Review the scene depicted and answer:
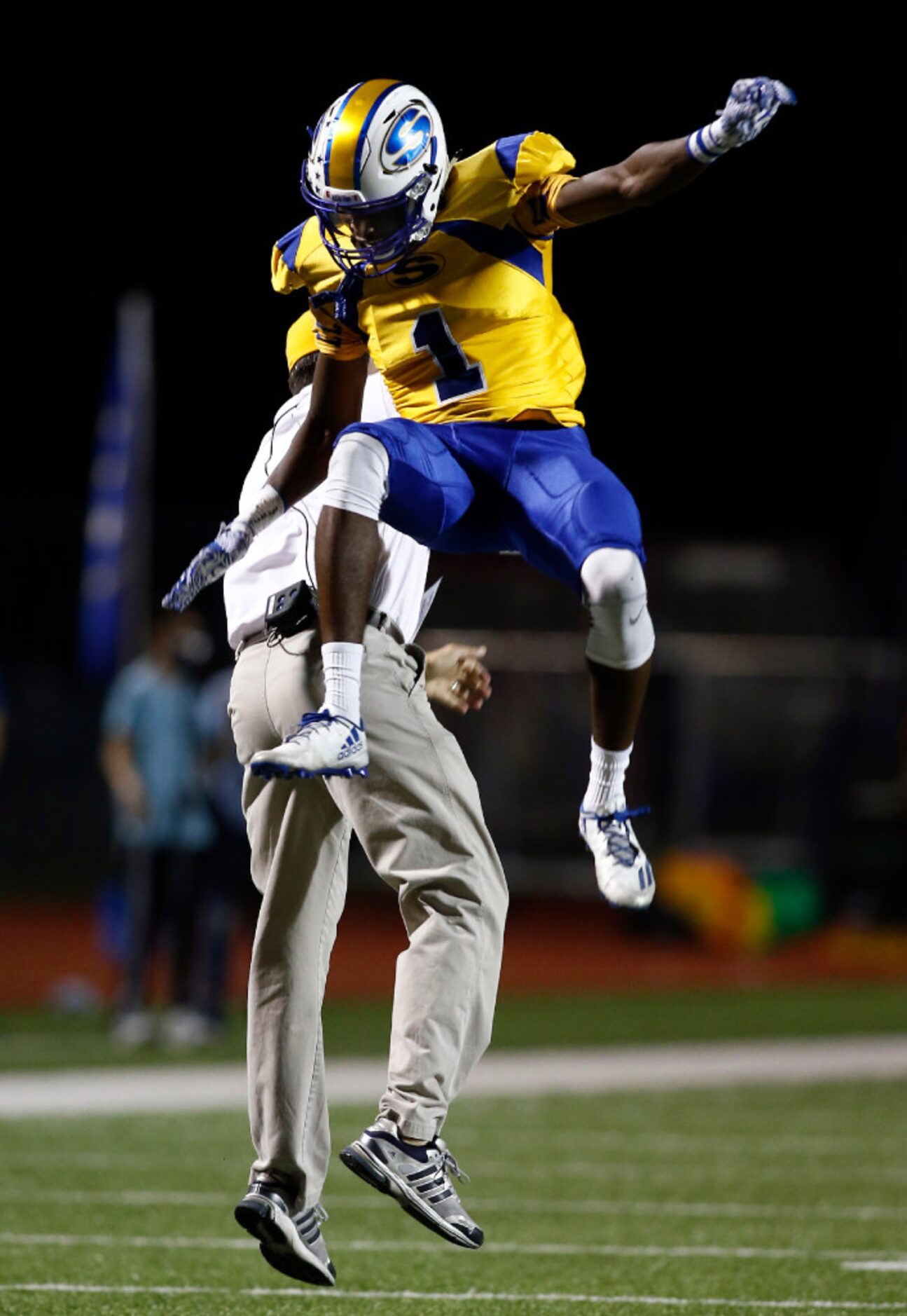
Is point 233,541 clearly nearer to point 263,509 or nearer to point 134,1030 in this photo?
point 263,509

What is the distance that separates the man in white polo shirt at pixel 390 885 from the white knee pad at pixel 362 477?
0.60ft

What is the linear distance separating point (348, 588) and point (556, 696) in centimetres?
1678

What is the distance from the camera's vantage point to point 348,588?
4.21m

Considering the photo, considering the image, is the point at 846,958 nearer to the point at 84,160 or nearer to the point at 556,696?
the point at 556,696

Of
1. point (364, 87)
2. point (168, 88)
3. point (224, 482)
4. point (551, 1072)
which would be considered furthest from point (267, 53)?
point (364, 87)

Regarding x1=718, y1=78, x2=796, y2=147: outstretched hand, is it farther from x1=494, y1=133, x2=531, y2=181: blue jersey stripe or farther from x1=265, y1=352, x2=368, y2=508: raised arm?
x1=265, y1=352, x2=368, y2=508: raised arm

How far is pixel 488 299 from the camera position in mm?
4281

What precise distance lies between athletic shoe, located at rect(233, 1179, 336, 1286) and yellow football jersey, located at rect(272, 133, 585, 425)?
5.23 ft

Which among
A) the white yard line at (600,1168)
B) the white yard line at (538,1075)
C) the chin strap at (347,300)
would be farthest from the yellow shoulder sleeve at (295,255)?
the white yard line at (538,1075)

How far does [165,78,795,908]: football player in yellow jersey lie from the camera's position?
162 inches

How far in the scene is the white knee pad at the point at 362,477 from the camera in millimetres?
4109

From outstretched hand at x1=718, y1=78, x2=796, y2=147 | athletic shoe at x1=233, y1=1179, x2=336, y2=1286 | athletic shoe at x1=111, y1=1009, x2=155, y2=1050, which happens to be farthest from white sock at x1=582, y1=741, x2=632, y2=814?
athletic shoe at x1=111, y1=1009, x2=155, y2=1050

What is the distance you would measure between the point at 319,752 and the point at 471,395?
0.83 metres

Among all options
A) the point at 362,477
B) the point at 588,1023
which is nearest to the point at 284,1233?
the point at 362,477
